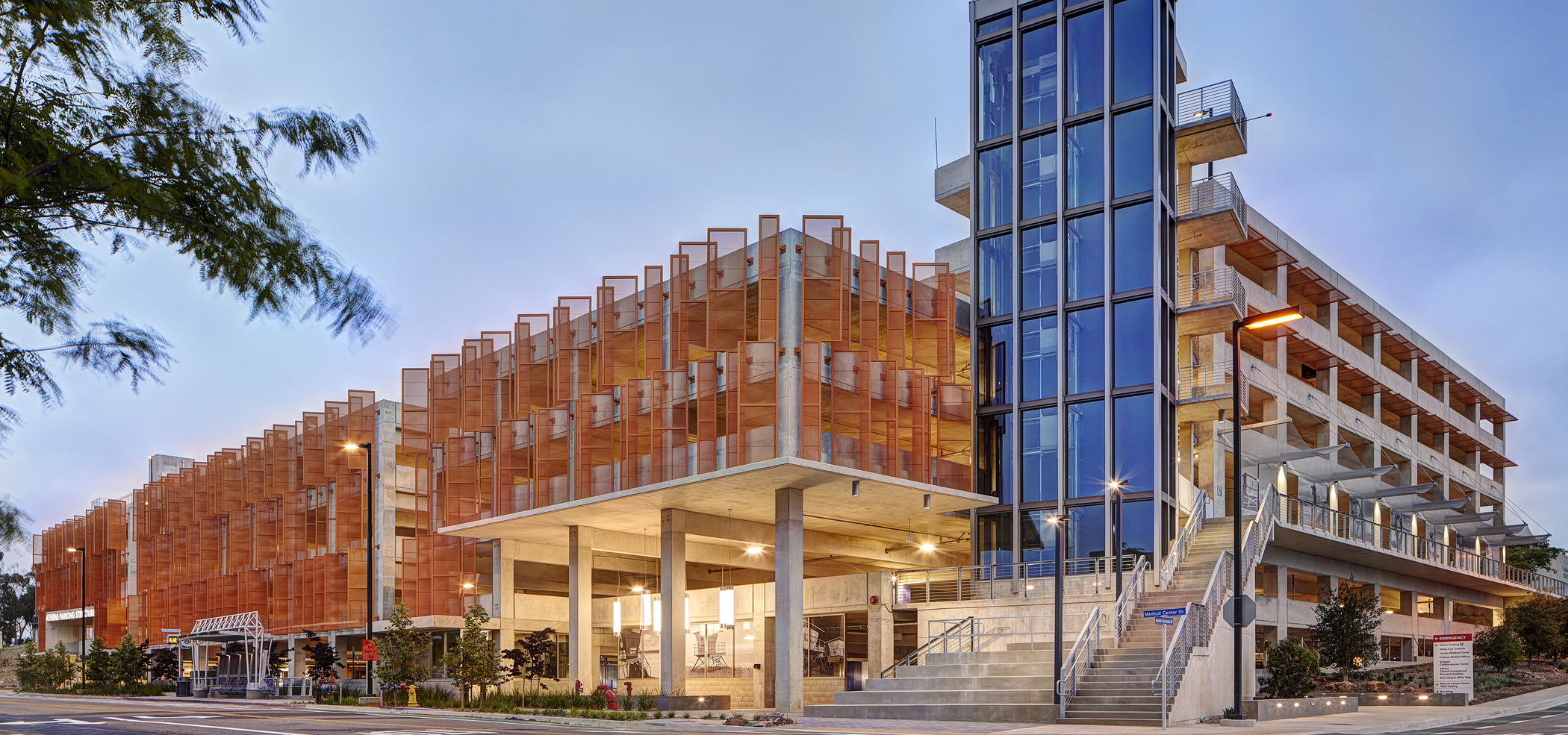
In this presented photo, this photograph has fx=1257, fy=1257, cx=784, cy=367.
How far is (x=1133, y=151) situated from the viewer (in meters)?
42.8

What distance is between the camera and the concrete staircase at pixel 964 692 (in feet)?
99.4

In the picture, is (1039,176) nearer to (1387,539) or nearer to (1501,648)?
(1387,539)

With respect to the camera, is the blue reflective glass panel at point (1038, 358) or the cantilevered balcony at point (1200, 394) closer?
the cantilevered balcony at point (1200, 394)

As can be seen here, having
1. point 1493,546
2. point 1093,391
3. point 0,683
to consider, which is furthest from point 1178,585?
point 0,683

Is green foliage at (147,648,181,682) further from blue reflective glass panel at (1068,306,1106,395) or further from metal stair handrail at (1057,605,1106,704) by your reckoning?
metal stair handrail at (1057,605,1106,704)

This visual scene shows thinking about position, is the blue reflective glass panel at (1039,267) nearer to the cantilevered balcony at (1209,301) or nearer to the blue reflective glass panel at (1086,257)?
the blue reflective glass panel at (1086,257)

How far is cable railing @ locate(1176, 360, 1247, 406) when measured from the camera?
42.6 metres

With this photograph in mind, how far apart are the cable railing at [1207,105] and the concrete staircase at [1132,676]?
17.0 metres

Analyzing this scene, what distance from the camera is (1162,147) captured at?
42594 mm

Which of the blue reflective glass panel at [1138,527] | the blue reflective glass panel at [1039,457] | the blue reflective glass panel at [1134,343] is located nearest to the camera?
the blue reflective glass panel at [1138,527]

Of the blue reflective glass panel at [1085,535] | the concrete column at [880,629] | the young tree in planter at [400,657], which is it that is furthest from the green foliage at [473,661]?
the blue reflective glass panel at [1085,535]

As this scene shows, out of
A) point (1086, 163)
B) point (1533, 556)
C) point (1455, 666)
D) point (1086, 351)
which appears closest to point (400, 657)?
point (1086, 351)

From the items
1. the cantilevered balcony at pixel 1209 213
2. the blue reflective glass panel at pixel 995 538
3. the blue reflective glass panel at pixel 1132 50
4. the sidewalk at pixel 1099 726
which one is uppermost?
the blue reflective glass panel at pixel 1132 50

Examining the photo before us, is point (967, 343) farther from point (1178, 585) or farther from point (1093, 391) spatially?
point (1178, 585)
